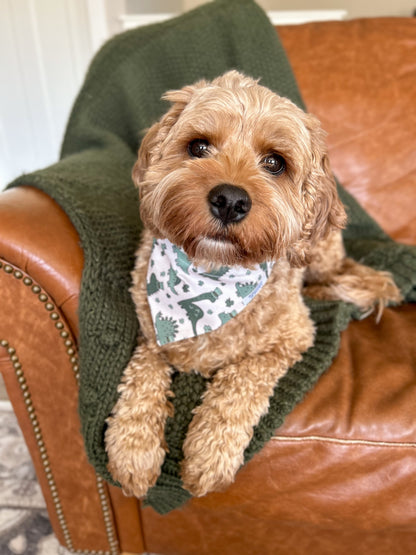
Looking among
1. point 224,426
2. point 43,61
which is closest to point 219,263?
point 224,426

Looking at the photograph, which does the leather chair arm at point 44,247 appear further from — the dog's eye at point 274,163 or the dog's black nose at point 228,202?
the dog's eye at point 274,163

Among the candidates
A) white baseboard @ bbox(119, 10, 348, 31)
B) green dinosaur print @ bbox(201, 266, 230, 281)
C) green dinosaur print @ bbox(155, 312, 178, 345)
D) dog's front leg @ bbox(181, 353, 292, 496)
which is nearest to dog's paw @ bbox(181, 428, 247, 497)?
dog's front leg @ bbox(181, 353, 292, 496)

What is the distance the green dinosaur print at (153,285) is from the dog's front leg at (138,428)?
0.60 ft

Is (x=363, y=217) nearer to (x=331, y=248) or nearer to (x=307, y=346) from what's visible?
(x=331, y=248)

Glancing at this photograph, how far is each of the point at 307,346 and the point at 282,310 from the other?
0.39ft

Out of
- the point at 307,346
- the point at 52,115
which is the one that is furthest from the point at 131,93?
the point at 52,115

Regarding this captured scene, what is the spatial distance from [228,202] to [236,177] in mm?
81

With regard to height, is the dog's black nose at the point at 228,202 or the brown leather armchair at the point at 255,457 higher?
the dog's black nose at the point at 228,202

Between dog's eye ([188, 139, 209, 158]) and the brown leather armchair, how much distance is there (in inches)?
13.7

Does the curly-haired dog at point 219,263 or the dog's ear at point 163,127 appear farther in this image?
the dog's ear at point 163,127

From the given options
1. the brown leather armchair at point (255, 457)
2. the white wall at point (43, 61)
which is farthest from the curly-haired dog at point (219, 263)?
the white wall at point (43, 61)

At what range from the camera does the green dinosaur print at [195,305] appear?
1.09 m

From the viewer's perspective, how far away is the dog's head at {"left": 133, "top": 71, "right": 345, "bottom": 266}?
884mm

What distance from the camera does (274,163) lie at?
1.02 meters
